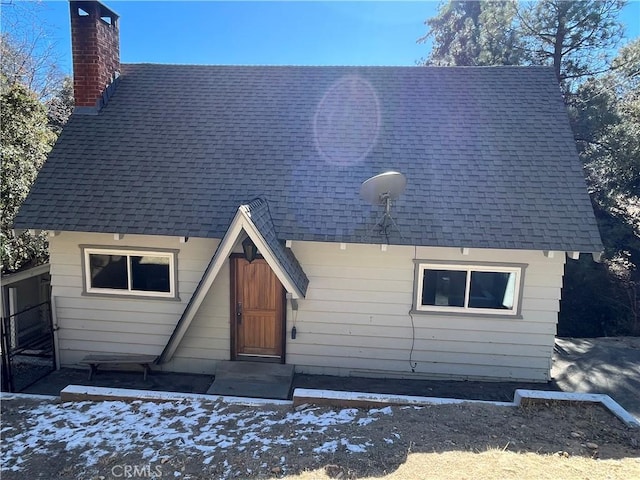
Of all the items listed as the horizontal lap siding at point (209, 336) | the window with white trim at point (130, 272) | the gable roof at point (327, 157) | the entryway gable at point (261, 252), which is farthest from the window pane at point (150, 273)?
the entryway gable at point (261, 252)

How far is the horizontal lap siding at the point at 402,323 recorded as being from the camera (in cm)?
719

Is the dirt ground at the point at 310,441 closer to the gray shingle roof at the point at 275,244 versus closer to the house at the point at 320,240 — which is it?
the house at the point at 320,240

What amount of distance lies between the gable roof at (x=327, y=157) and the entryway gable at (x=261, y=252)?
0.44 metres

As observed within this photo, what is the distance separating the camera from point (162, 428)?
17.2ft

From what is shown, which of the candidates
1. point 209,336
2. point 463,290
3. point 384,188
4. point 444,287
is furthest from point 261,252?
point 463,290

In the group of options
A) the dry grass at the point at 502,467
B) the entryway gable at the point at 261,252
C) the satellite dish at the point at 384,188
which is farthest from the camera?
the satellite dish at the point at 384,188

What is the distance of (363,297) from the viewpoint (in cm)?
741

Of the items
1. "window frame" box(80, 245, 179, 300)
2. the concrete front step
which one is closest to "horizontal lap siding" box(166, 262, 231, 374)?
the concrete front step

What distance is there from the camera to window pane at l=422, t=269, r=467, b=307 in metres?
7.31

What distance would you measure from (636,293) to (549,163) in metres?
7.71

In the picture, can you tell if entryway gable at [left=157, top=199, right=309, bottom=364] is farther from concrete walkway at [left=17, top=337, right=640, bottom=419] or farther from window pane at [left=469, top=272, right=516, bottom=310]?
window pane at [left=469, top=272, right=516, bottom=310]

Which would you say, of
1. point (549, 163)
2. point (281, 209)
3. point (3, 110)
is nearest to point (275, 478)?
point (281, 209)

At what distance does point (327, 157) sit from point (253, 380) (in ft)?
14.7

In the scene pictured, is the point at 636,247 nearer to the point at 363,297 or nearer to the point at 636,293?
the point at 636,293
